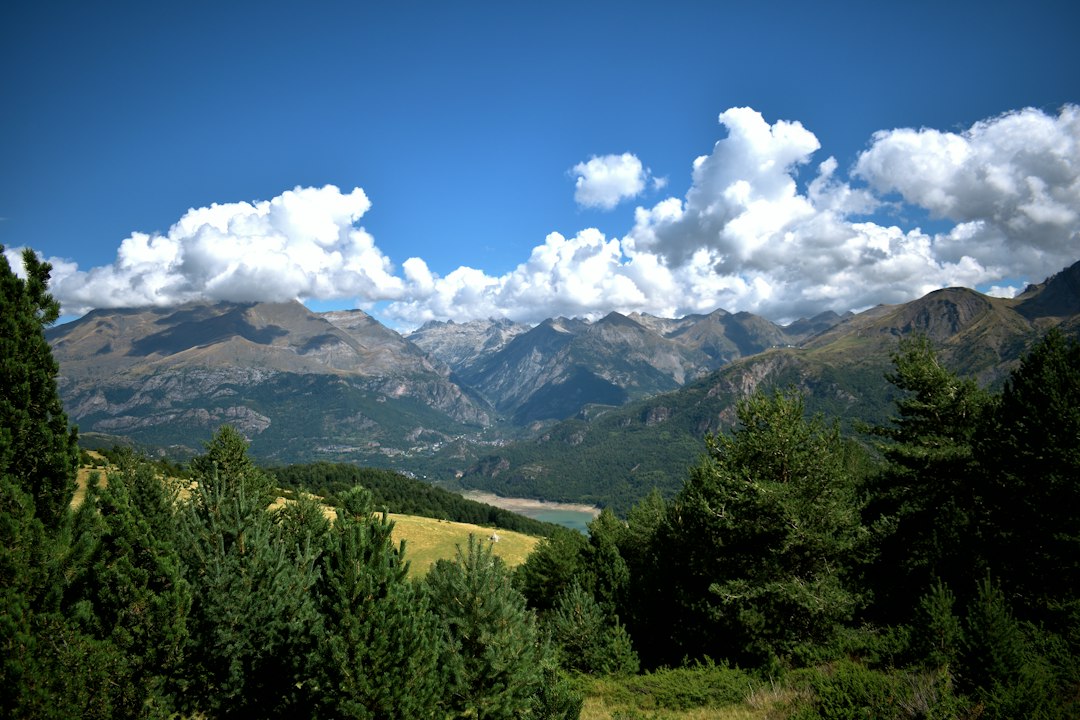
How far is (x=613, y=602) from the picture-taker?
38.6 metres

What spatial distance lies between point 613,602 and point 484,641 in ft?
80.8

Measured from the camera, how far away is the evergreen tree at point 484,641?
1630cm

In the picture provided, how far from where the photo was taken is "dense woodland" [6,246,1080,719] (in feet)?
40.4

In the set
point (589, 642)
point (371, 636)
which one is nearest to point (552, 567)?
point (589, 642)

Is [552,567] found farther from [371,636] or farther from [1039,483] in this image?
[371,636]

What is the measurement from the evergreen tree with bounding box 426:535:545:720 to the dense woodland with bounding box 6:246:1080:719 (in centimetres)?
8

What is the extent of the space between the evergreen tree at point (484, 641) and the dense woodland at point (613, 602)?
84 mm

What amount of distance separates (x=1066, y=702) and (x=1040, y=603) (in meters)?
8.83

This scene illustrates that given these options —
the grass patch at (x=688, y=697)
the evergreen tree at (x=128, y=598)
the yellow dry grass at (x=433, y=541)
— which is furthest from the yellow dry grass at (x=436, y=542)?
the evergreen tree at (x=128, y=598)

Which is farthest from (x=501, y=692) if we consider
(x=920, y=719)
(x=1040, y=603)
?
(x=1040, y=603)

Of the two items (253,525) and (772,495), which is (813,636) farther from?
(253,525)

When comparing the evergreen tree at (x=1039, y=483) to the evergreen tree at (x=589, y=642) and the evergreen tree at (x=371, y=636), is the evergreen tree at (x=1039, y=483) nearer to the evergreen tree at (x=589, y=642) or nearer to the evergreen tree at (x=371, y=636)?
the evergreen tree at (x=589, y=642)

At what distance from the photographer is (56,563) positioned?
37.0 ft

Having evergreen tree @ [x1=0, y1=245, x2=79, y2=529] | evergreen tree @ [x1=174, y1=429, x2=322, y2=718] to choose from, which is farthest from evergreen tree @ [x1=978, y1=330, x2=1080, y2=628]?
evergreen tree @ [x1=0, y1=245, x2=79, y2=529]
